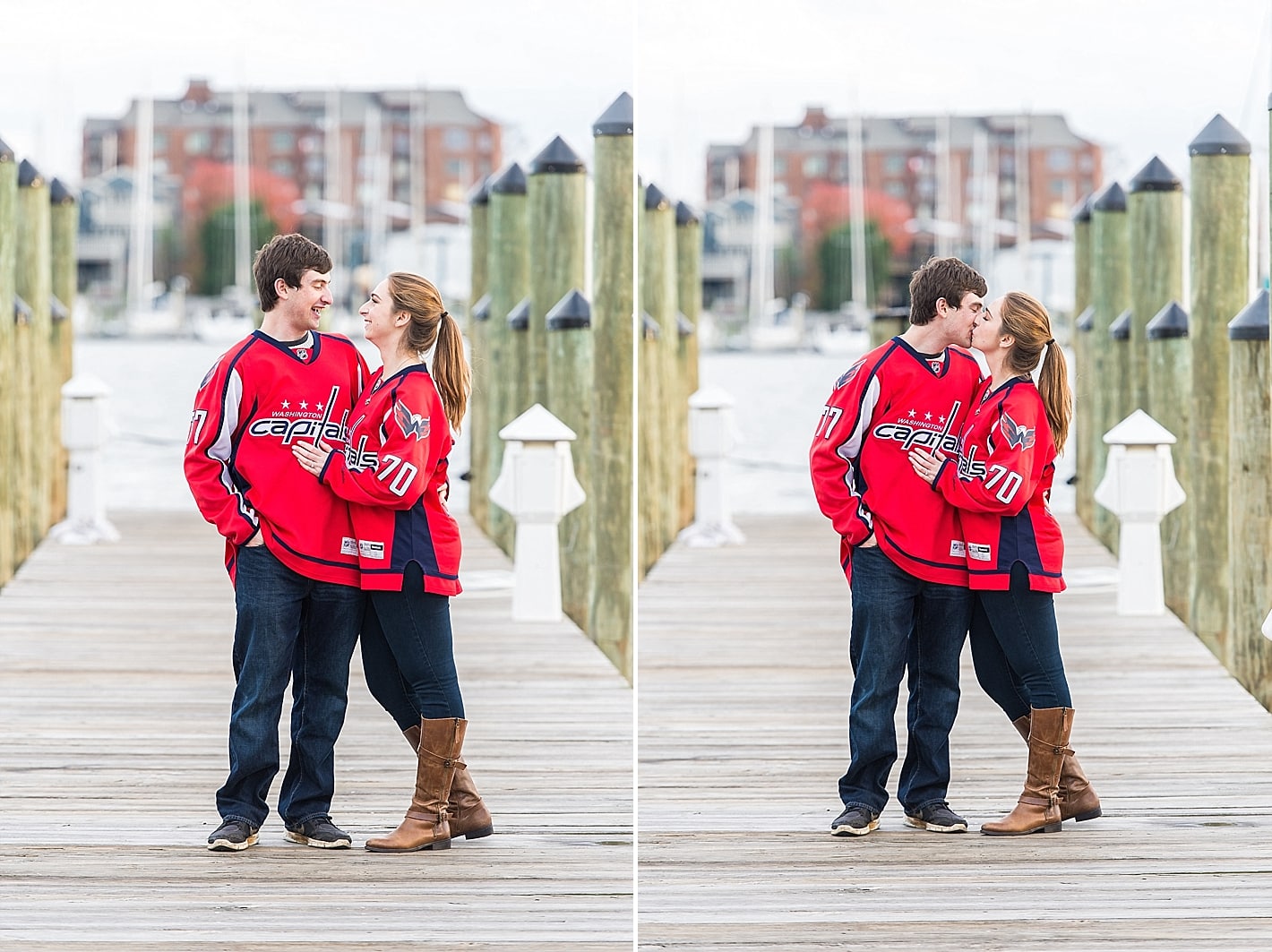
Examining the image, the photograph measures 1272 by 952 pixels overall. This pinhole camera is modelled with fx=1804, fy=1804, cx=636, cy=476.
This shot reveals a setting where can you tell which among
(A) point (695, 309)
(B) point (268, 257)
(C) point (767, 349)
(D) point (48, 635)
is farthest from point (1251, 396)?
(C) point (767, 349)

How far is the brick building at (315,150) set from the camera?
5691 cm

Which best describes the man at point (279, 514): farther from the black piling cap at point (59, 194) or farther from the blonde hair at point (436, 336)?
the black piling cap at point (59, 194)

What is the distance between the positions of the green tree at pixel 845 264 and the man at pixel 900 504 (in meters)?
47.8

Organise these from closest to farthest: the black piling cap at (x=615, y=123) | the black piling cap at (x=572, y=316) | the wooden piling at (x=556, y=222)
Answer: the black piling cap at (x=615, y=123)
the black piling cap at (x=572, y=316)
the wooden piling at (x=556, y=222)

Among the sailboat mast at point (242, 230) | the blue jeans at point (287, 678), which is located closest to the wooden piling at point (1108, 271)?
the blue jeans at point (287, 678)

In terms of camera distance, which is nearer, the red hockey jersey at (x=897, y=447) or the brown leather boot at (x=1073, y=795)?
the red hockey jersey at (x=897, y=447)

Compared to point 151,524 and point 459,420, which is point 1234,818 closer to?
point 459,420

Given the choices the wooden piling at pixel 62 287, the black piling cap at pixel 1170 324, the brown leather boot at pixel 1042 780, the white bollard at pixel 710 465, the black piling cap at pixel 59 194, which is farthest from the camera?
the black piling cap at pixel 59 194

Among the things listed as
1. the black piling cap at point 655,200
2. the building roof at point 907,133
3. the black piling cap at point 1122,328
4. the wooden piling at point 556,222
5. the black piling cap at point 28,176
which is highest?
the building roof at point 907,133

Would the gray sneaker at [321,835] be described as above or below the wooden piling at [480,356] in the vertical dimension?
below

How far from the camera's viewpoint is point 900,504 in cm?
448

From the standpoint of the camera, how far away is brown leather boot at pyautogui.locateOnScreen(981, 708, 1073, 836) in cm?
453

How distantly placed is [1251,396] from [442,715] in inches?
138

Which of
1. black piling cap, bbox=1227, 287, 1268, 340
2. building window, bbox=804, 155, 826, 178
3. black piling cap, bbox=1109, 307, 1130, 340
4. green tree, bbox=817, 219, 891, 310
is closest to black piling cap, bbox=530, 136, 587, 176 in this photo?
black piling cap, bbox=1227, 287, 1268, 340
